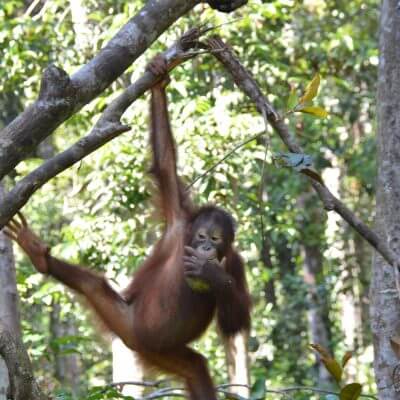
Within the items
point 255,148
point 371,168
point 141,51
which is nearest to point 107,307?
point 141,51

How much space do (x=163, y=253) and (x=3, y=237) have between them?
Result: 28.7 inches

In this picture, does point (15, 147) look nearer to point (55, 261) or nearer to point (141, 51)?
point (141, 51)

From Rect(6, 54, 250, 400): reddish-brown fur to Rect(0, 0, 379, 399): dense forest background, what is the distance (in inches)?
5.9

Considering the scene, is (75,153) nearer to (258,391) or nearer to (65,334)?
(258,391)

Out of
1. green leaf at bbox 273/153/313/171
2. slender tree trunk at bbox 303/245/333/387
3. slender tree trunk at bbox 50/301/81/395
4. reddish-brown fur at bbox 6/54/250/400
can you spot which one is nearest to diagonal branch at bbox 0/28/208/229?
green leaf at bbox 273/153/313/171

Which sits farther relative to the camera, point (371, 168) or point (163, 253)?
point (371, 168)

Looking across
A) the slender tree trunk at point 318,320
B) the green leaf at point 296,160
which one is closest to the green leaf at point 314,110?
the green leaf at point 296,160

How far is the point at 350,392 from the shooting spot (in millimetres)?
3105

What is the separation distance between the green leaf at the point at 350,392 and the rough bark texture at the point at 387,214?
1.00 ft

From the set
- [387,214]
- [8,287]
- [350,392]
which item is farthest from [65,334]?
[350,392]

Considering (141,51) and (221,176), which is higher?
(221,176)

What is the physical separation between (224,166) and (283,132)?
126 inches

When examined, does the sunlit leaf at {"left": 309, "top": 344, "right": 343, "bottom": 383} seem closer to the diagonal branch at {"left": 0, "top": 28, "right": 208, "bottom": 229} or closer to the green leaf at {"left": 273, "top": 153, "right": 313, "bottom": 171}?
the green leaf at {"left": 273, "top": 153, "right": 313, "bottom": 171}

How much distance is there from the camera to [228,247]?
3980 millimetres
